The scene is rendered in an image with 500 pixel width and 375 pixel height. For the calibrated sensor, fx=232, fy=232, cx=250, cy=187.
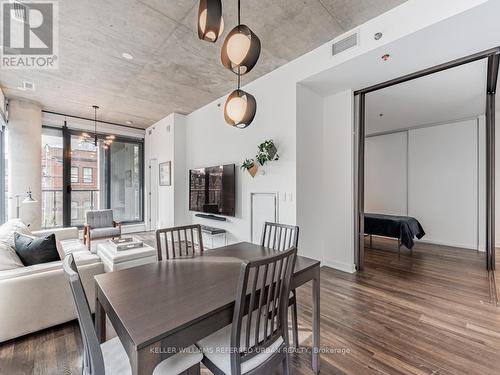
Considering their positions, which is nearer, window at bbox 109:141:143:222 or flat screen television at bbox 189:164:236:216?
flat screen television at bbox 189:164:236:216

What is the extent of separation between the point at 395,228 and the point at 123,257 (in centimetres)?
473

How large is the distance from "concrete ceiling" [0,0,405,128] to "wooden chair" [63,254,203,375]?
8.77 feet

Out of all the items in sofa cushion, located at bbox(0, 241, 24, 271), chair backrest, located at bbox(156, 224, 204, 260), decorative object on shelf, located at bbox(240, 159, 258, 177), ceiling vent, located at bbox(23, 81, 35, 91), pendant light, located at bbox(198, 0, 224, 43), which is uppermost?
ceiling vent, located at bbox(23, 81, 35, 91)

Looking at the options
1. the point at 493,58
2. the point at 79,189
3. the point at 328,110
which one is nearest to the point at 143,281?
the point at 328,110

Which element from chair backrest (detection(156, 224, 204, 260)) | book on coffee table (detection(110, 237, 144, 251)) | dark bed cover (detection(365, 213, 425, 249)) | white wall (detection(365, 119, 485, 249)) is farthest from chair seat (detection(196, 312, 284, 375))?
white wall (detection(365, 119, 485, 249))

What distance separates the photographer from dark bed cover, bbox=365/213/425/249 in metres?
Answer: 4.47

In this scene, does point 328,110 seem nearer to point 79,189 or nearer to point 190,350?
point 190,350

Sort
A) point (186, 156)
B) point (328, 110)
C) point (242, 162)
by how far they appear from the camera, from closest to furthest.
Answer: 1. point (328, 110)
2. point (242, 162)
3. point (186, 156)

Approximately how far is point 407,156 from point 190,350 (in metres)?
6.59

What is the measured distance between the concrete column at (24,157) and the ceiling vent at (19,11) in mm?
3183

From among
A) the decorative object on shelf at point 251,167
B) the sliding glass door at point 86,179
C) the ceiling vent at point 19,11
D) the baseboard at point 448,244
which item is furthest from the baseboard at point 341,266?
the sliding glass door at point 86,179

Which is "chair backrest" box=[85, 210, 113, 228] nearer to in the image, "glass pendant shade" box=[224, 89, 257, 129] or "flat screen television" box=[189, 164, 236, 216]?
"flat screen television" box=[189, 164, 236, 216]

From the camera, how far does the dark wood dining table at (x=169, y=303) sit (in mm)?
943

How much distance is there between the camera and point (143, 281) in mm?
1455
